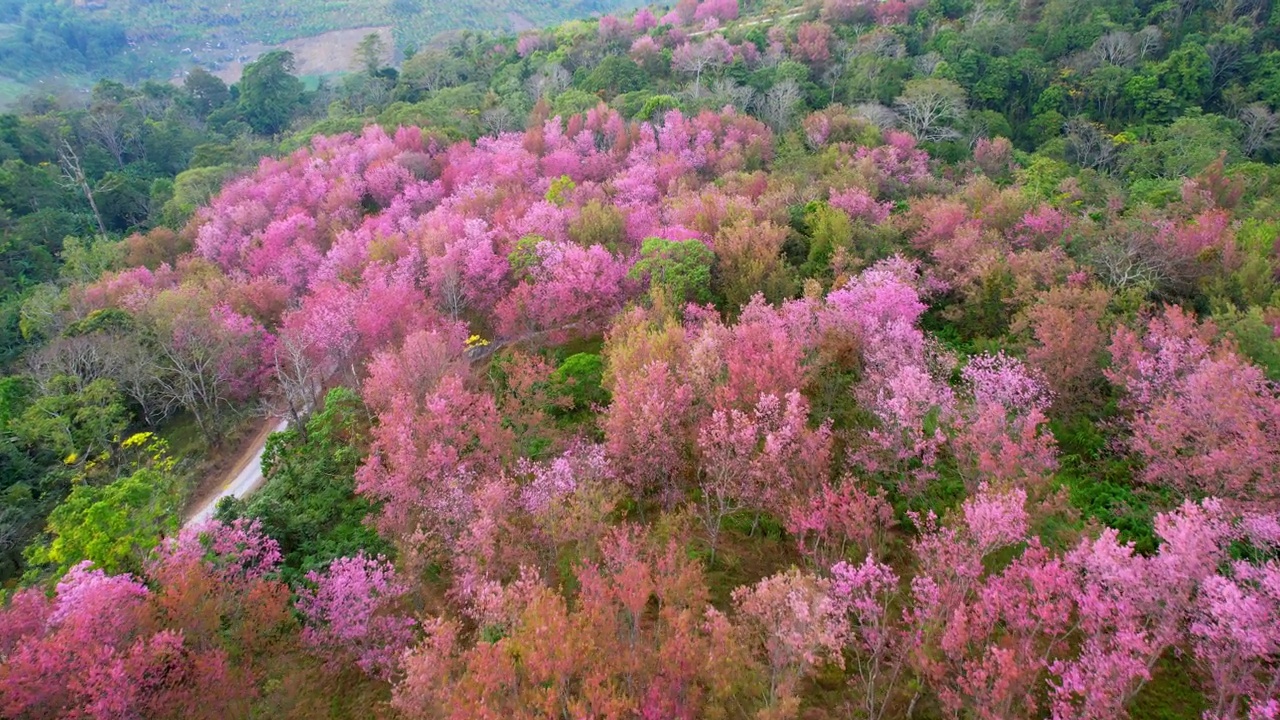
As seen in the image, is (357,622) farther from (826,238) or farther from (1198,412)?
(826,238)

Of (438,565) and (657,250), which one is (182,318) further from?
(657,250)

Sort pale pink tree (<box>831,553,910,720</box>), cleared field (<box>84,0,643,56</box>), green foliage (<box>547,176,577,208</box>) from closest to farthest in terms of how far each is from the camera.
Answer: pale pink tree (<box>831,553,910,720</box>), green foliage (<box>547,176,577,208</box>), cleared field (<box>84,0,643,56</box>)

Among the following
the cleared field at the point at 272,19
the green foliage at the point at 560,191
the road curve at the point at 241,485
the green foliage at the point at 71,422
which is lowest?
the road curve at the point at 241,485

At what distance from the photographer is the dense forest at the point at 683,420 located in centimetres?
1282

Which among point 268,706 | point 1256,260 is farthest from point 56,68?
point 1256,260

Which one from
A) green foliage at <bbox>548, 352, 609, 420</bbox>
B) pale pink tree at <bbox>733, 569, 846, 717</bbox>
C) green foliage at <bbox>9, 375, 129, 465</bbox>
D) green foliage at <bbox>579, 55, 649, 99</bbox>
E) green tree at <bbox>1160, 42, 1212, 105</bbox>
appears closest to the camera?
pale pink tree at <bbox>733, 569, 846, 717</bbox>

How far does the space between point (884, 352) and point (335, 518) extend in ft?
68.5

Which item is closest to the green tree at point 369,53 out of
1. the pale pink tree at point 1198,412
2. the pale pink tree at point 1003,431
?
the pale pink tree at point 1003,431

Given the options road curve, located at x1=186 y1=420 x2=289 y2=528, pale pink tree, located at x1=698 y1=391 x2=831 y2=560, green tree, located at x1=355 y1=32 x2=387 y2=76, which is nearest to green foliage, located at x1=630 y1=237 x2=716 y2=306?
pale pink tree, located at x1=698 y1=391 x2=831 y2=560

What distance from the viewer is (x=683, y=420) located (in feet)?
66.2

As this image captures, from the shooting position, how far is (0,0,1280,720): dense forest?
12820mm

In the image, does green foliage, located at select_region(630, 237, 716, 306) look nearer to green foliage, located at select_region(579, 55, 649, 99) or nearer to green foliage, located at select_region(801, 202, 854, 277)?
green foliage, located at select_region(801, 202, 854, 277)

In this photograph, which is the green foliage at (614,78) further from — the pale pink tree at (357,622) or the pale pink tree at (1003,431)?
the pale pink tree at (357,622)

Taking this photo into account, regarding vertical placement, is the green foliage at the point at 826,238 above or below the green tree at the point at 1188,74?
below
